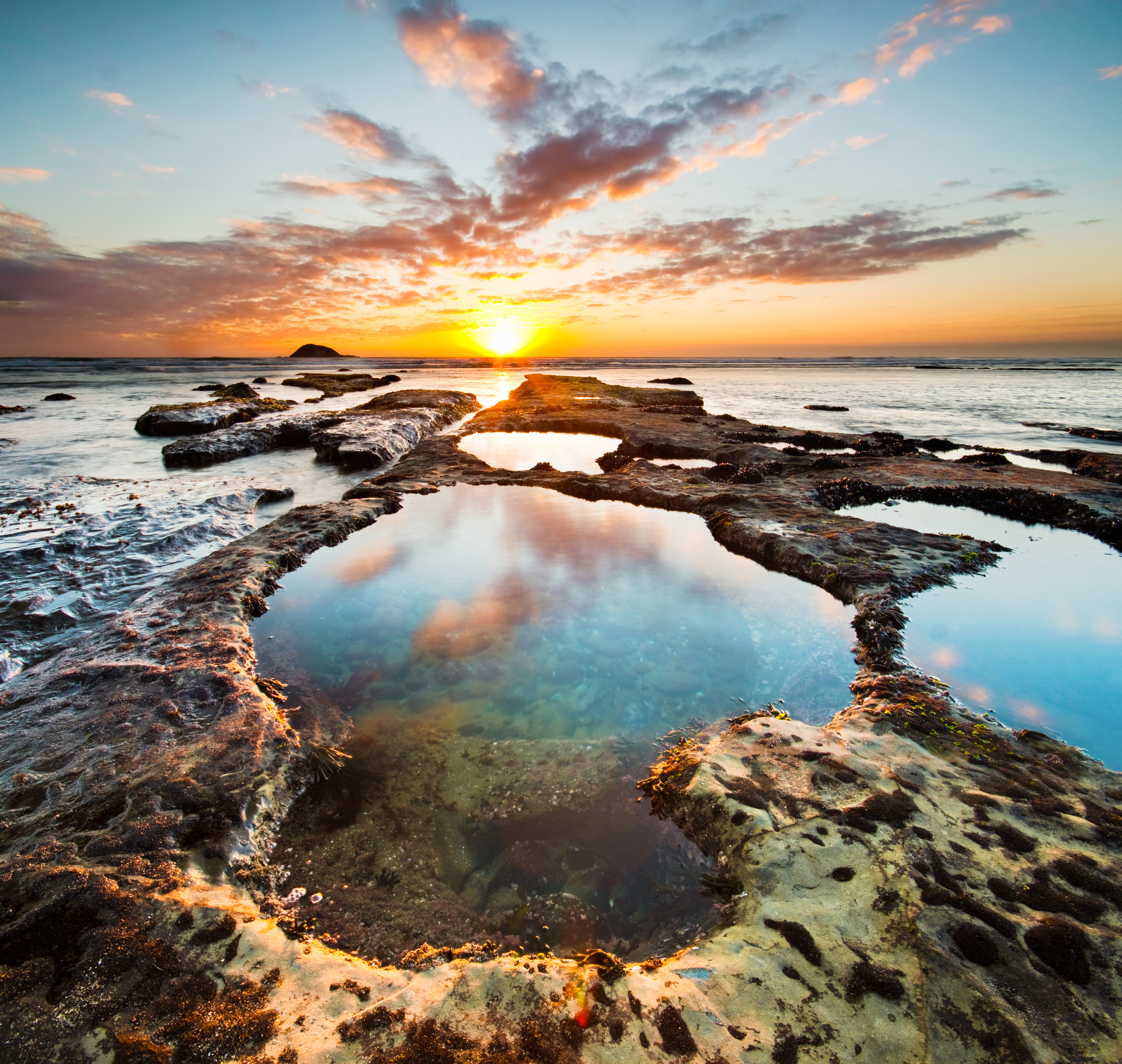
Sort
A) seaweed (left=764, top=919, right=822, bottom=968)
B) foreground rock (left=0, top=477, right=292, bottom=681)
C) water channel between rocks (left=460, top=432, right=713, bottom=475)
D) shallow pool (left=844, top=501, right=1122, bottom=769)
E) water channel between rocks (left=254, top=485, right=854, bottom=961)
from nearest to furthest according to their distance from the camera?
seaweed (left=764, top=919, right=822, bottom=968), water channel between rocks (left=254, top=485, right=854, bottom=961), shallow pool (left=844, top=501, right=1122, bottom=769), foreground rock (left=0, top=477, right=292, bottom=681), water channel between rocks (left=460, top=432, right=713, bottom=475)

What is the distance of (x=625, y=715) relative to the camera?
5.50 metres

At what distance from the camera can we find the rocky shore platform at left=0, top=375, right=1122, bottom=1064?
8.53ft

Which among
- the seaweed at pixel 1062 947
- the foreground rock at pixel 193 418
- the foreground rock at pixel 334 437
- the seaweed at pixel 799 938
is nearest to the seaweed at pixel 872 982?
the seaweed at pixel 799 938

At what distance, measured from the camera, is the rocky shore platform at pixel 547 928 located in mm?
2600

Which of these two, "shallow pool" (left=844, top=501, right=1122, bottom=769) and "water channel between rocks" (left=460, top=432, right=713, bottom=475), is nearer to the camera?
"shallow pool" (left=844, top=501, right=1122, bottom=769)

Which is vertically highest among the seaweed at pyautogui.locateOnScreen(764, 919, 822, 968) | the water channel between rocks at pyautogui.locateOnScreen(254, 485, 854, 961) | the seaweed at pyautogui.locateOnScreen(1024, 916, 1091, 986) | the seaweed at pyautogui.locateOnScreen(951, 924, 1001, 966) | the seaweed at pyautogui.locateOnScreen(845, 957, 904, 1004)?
the seaweed at pyautogui.locateOnScreen(1024, 916, 1091, 986)

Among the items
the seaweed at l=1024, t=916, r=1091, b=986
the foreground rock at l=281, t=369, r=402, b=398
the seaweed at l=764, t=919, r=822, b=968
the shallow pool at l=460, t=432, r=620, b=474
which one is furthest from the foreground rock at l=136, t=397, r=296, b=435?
the seaweed at l=1024, t=916, r=1091, b=986

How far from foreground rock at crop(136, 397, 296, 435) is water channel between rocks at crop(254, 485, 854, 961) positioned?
16796 mm

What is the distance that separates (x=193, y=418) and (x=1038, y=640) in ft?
91.4

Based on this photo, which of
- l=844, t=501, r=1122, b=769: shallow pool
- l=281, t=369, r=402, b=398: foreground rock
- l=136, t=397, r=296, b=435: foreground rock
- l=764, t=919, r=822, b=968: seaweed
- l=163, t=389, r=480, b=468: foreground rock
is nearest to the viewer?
l=764, t=919, r=822, b=968: seaweed

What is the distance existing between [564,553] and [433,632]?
315cm

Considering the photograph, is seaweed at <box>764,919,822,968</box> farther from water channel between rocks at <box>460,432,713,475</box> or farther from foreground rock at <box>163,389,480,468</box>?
foreground rock at <box>163,389,480,468</box>

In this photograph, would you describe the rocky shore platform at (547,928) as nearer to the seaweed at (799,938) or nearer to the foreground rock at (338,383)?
the seaweed at (799,938)

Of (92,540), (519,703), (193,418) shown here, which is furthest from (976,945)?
(193,418)
